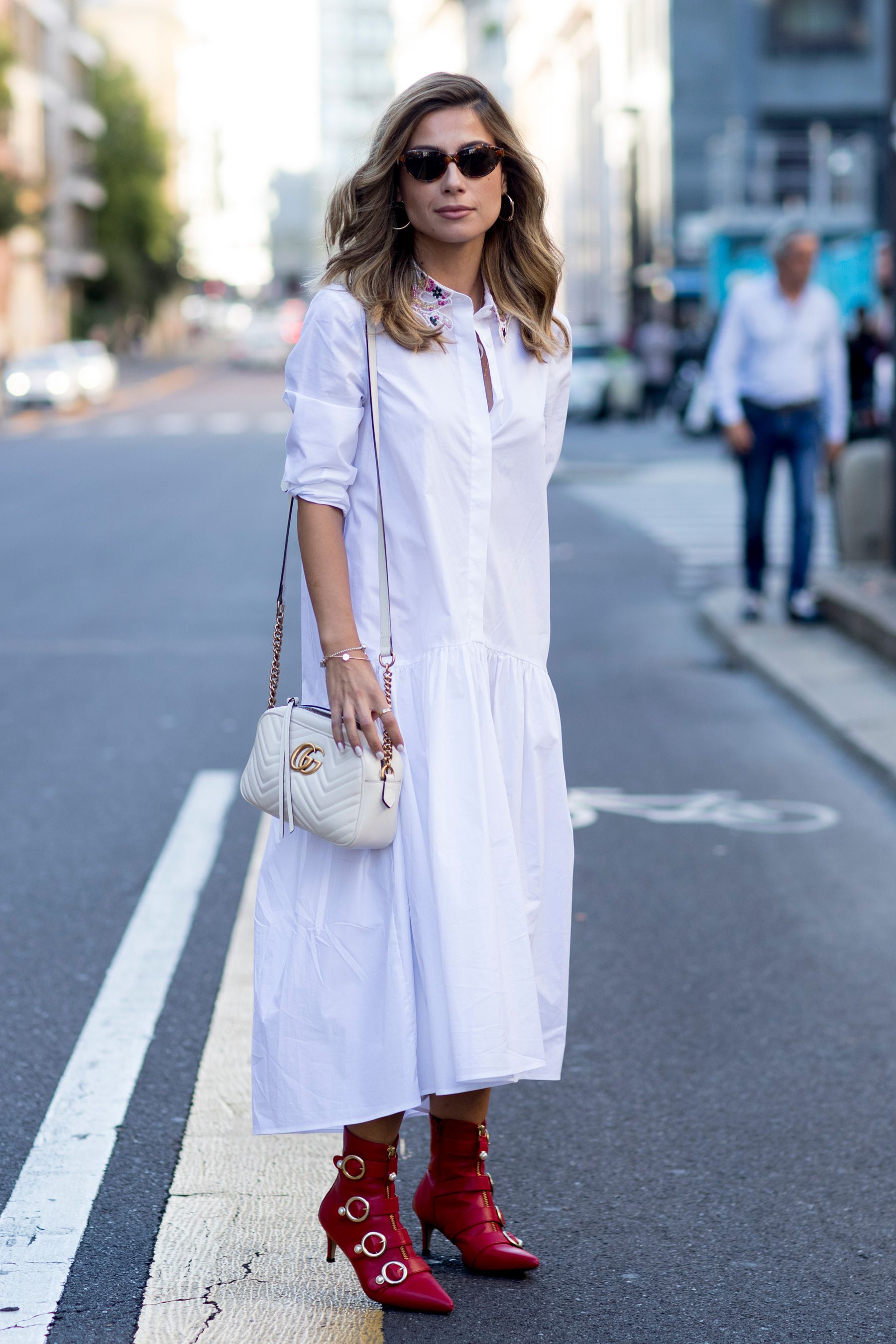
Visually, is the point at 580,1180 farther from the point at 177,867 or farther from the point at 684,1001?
the point at 177,867

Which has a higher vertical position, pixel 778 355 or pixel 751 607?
pixel 778 355

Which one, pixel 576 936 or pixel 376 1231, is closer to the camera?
pixel 376 1231

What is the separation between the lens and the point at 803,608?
992cm

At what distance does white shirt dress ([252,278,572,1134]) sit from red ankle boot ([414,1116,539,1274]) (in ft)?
0.82

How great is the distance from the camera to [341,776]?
2.70 m

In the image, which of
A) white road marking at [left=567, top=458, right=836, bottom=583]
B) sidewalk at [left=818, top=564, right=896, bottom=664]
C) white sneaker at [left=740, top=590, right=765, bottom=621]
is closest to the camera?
sidewalk at [left=818, top=564, right=896, bottom=664]

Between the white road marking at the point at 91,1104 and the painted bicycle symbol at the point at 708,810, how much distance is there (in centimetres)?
140

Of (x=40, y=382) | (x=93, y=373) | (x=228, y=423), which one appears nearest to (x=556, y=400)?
(x=228, y=423)

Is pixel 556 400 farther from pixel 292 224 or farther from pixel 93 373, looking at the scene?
pixel 292 224

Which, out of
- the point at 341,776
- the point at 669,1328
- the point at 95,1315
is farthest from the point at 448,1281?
the point at 341,776

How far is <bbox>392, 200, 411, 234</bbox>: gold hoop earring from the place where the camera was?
112 inches

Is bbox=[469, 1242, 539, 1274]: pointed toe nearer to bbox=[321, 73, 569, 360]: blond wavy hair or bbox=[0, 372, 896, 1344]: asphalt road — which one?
bbox=[0, 372, 896, 1344]: asphalt road

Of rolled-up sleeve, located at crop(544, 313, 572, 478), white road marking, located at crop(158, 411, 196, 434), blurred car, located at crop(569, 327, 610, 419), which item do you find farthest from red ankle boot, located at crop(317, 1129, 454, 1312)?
white road marking, located at crop(158, 411, 196, 434)

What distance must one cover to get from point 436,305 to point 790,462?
7043mm
